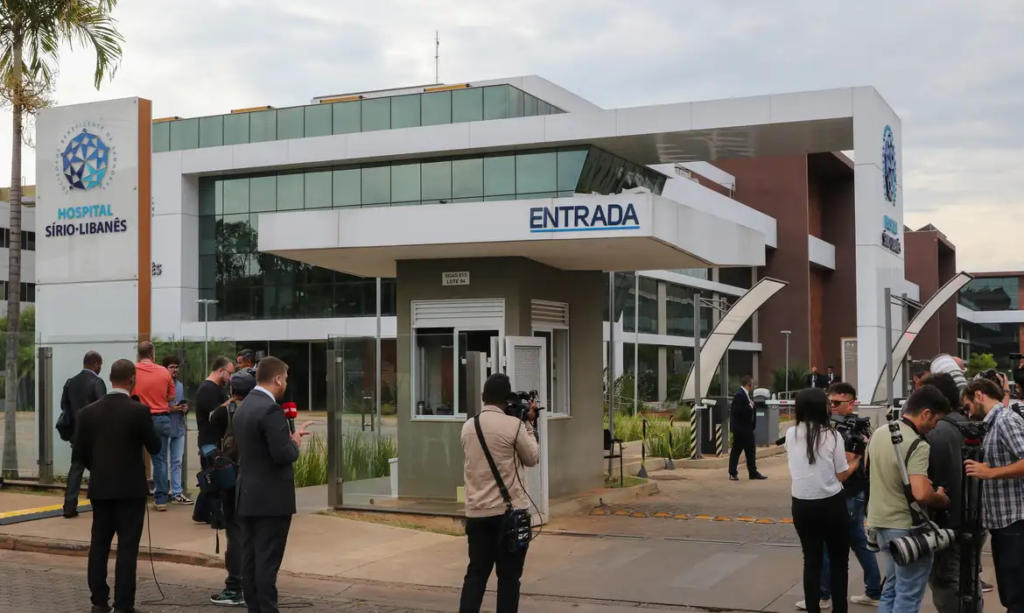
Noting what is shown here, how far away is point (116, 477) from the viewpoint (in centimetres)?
859

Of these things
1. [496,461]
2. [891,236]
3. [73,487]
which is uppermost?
[891,236]

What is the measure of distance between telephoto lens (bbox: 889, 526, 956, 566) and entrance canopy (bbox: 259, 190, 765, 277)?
642 cm

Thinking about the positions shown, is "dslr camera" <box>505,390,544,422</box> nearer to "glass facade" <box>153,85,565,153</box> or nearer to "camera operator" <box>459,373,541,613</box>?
"camera operator" <box>459,373,541,613</box>

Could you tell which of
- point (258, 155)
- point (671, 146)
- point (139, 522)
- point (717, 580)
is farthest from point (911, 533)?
point (258, 155)

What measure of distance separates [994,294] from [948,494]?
98998mm

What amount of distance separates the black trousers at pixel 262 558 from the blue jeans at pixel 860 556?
447 centimetres

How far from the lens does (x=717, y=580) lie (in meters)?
10.2

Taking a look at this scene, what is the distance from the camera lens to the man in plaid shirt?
22.0 feet

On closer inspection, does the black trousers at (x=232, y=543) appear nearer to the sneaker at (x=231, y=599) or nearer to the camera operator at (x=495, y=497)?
the sneaker at (x=231, y=599)

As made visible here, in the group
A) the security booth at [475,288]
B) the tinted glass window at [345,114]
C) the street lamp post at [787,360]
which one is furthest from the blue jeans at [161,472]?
the street lamp post at [787,360]

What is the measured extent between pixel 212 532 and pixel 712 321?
4963 centimetres

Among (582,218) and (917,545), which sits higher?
(582,218)

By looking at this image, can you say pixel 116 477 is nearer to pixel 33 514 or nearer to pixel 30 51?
pixel 33 514

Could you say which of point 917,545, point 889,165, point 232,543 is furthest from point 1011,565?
point 889,165
